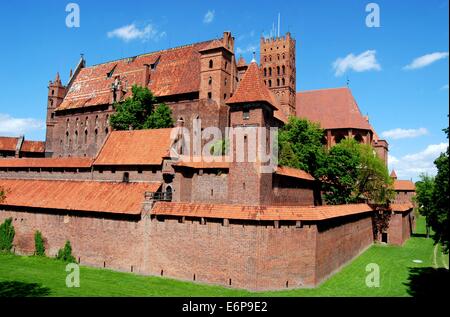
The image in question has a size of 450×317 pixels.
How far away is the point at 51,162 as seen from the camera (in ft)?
131

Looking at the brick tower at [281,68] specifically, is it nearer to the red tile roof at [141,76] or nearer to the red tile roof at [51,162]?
the red tile roof at [141,76]

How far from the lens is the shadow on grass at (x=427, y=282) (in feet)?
78.3

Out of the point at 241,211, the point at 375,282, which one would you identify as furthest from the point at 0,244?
the point at 375,282

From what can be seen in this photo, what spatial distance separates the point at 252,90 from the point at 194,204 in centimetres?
929

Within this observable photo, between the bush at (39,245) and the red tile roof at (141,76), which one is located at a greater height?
the red tile roof at (141,76)

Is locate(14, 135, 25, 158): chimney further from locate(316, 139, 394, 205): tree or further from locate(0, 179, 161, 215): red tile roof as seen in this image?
locate(316, 139, 394, 205): tree

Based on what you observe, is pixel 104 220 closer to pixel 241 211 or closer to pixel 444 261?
pixel 241 211

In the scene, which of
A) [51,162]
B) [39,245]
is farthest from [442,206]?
[51,162]

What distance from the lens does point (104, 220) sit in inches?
1175

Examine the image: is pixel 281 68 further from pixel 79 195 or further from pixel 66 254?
pixel 66 254

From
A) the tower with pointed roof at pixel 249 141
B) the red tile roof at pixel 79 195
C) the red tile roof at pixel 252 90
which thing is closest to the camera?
the tower with pointed roof at pixel 249 141

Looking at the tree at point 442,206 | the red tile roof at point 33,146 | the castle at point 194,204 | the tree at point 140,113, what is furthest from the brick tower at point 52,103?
the tree at point 442,206

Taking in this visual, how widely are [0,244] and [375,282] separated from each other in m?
31.5

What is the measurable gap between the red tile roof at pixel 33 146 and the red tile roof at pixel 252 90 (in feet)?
152
